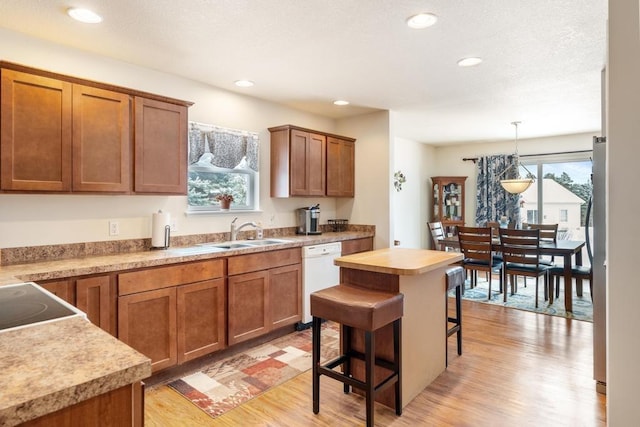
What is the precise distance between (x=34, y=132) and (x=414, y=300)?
103 inches

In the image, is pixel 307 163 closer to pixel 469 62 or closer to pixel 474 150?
pixel 469 62

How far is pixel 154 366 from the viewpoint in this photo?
2545mm

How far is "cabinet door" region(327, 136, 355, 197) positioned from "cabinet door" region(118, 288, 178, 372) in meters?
2.40

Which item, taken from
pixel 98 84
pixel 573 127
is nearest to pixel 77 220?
pixel 98 84

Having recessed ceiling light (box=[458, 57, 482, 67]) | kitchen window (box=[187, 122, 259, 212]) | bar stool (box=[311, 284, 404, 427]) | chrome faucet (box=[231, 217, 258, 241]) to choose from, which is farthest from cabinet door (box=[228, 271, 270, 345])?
recessed ceiling light (box=[458, 57, 482, 67])

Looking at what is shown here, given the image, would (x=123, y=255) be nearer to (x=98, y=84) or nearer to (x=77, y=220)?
(x=77, y=220)

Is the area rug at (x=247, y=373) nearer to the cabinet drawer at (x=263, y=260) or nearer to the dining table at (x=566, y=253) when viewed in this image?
the cabinet drawer at (x=263, y=260)

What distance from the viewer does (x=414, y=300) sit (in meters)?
2.42

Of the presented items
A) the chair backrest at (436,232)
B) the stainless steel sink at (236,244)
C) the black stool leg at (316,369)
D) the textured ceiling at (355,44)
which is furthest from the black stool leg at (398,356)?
the chair backrest at (436,232)

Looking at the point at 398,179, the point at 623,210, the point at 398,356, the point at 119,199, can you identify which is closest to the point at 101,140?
the point at 119,199

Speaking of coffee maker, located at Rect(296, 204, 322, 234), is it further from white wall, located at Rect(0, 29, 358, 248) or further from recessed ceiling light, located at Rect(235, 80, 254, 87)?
recessed ceiling light, located at Rect(235, 80, 254, 87)

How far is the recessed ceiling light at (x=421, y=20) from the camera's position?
225 cm

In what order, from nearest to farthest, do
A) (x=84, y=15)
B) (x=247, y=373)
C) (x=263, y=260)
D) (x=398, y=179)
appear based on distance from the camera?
(x=84, y=15)
(x=247, y=373)
(x=263, y=260)
(x=398, y=179)

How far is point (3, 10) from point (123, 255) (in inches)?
65.6
